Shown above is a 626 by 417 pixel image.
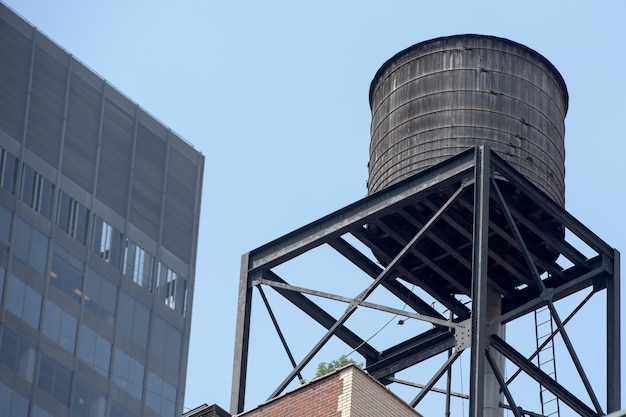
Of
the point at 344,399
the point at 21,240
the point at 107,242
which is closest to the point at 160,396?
the point at 107,242

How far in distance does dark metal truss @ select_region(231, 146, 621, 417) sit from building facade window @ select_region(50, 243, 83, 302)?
36.9 m

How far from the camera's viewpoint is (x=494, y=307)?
29891 millimetres

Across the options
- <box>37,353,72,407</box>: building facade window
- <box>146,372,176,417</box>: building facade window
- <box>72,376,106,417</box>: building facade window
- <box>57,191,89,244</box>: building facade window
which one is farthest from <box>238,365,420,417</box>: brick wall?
<box>146,372,176,417</box>: building facade window

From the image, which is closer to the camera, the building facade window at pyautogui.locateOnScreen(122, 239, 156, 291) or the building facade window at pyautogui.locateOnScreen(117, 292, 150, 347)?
the building facade window at pyautogui.locateOnScreen(117, 292, 150, 347)

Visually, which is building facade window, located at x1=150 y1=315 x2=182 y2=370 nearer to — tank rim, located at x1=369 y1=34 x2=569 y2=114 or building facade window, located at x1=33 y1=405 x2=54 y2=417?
building facade window, located at x1=33 y1=405 x2=54 y2=417

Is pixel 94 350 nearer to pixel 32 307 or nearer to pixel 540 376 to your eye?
pixel 32 307

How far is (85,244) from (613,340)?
138ft

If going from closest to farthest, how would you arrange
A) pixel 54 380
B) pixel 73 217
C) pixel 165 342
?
pixel 54 380 → pixel 73 217 → pixel 165 342

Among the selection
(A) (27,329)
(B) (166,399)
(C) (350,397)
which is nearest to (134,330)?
(B) (166,399)

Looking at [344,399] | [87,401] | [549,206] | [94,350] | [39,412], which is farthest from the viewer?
[94,350]

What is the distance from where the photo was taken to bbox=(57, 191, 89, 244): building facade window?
67.1 metres

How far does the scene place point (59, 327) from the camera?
6525cm

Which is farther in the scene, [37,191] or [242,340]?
[37,191]

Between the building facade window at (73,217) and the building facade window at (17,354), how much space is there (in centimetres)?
550
